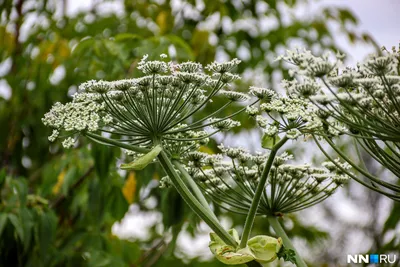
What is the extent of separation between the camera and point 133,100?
141 centimetres

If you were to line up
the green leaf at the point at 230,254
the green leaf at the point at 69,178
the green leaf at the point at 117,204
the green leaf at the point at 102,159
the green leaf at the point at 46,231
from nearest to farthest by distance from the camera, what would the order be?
the green leaf at the point at 230,254 → the green leaf at the point at 102,159 → the green leaf at the point at 46,231 → the green leaf at the point at 117,204 → the green leaf at the point at 69,178

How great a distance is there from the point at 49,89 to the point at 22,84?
0.72 ft

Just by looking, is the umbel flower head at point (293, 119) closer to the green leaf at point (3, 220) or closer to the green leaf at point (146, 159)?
the green leaf at point (146, 159)

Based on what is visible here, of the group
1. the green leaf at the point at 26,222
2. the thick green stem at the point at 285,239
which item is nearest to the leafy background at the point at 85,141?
the green leaf at the point at 26,222

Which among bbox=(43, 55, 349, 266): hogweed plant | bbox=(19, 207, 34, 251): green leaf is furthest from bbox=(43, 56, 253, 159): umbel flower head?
bbox=(19, 207, 34, 251): green leaf

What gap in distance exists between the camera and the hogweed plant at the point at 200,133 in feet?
4.36

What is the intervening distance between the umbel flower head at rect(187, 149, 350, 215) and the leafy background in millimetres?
821

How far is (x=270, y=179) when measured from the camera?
5.19ft

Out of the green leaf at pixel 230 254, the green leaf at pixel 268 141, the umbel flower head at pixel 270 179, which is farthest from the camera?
the umbel flower head at pixel 270 179

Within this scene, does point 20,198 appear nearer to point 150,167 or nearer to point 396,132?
point 150,167

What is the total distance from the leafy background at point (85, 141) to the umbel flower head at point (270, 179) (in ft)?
2.69

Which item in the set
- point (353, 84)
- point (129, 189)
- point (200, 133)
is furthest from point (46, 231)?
point (353, 84)

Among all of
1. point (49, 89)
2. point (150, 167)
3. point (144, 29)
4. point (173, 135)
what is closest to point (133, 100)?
point (173, 135)

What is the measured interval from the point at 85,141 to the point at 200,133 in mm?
1875
